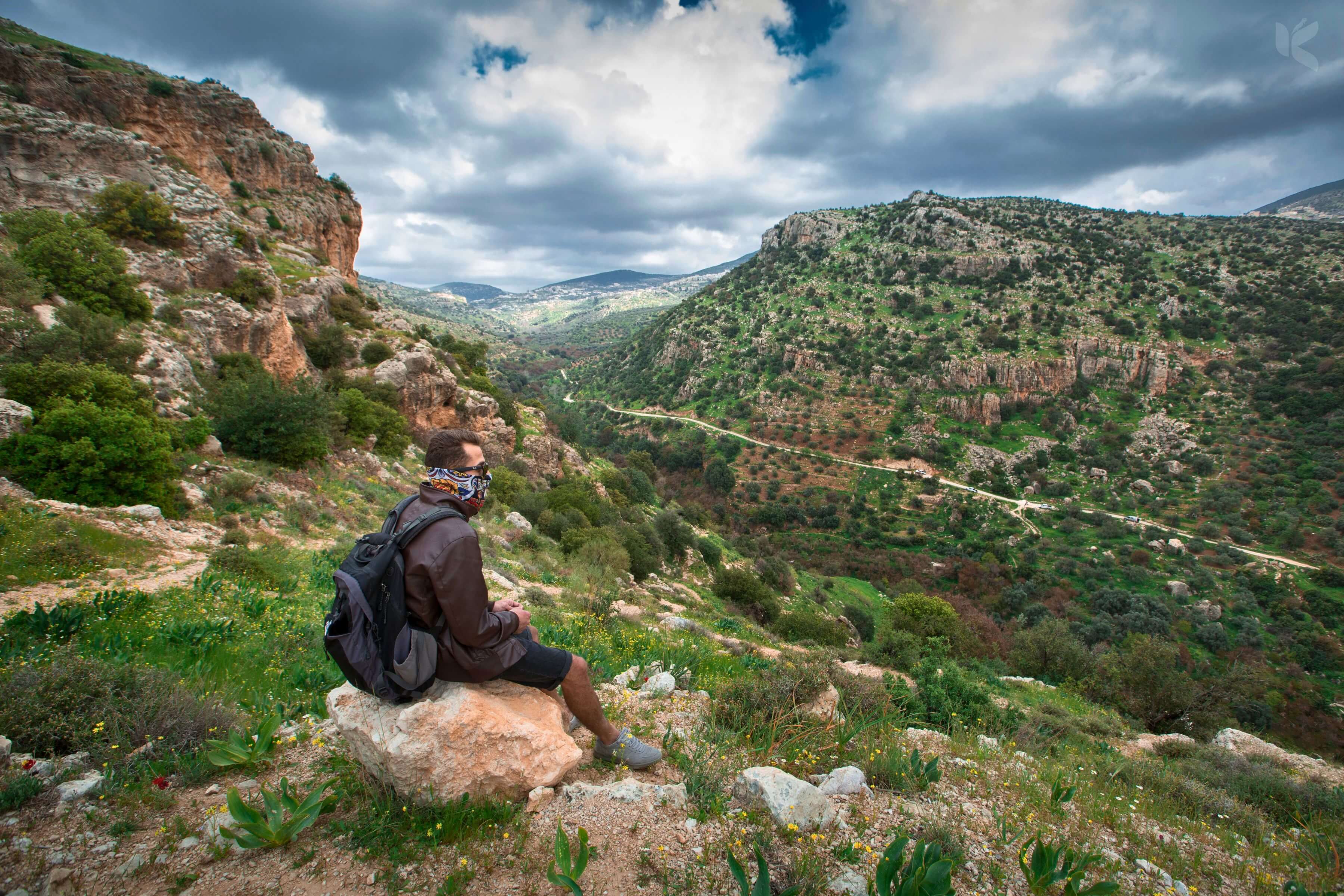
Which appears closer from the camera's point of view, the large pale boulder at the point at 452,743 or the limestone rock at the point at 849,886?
the limestone rock at the point at 849,886

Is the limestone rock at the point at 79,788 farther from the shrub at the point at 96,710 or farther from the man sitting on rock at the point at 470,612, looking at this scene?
the man sitting on rock at the point at 470,612

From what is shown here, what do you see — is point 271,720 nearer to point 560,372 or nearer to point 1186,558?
point 1186,558

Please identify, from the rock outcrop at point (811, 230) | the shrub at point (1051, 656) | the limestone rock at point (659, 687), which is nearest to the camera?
the limestone rock at point (659, 687)

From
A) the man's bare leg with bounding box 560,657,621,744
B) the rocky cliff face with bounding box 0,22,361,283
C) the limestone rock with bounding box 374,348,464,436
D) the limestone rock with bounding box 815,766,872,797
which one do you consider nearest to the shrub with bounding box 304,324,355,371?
the limestone rock with bounding box 374,348,464,436

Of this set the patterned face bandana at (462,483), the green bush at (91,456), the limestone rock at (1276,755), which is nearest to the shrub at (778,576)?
the limestone rock at (1276,755)

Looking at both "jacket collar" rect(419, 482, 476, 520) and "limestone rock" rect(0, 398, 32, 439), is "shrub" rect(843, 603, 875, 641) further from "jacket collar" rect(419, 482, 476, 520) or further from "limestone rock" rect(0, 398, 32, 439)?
"limestone rock" rect(0, 398, 32, 439)

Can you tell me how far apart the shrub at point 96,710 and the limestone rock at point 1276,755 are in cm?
1282

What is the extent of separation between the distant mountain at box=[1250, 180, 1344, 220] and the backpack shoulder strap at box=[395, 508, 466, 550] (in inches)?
6548

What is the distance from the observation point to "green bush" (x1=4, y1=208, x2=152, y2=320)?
1187 centimetres

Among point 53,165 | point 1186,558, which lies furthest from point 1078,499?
point 53,165

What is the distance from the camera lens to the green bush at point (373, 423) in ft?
56.5

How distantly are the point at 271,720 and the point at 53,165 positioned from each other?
79.6 feet

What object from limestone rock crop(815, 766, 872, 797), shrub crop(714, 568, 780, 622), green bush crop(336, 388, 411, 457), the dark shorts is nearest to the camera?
the dark shorts

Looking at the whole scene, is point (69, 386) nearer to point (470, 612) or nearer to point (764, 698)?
point (470, 612)
